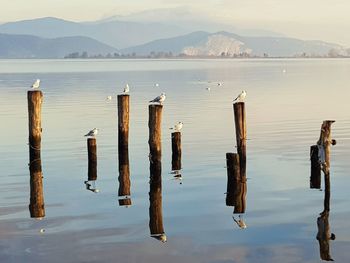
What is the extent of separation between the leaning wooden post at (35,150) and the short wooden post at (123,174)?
102 inches

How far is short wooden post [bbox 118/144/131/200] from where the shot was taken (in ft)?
70.6

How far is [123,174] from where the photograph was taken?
2370 cm

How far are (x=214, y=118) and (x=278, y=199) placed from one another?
23.6m

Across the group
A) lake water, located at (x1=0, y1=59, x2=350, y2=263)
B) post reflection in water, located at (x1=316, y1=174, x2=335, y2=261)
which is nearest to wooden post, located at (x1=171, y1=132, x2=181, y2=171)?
lake water, located at (x1=0, y1=59, x2=350, y2=263)

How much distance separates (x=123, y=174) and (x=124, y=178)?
562 mm

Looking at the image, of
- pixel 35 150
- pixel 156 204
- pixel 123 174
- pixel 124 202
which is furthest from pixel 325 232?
pixel 35 150

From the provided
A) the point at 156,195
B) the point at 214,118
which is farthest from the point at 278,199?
the point at 214,118

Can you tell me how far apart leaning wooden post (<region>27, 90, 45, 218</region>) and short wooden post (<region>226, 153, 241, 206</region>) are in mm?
5773

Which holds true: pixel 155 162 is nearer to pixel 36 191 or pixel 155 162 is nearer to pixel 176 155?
pixel 176 155

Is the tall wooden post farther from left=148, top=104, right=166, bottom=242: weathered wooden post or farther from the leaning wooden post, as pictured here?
the leaning wooden post

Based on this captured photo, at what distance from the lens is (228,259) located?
47.2ft

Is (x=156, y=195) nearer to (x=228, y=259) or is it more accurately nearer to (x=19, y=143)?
(x=228, y=259)

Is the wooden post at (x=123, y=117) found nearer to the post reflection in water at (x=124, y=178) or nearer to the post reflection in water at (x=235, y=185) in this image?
the post reflection in water at (x=124, y=178)

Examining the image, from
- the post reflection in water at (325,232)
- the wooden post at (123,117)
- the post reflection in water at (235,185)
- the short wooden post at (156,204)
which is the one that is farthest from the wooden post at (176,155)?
the post reflection in water at (325,232)
